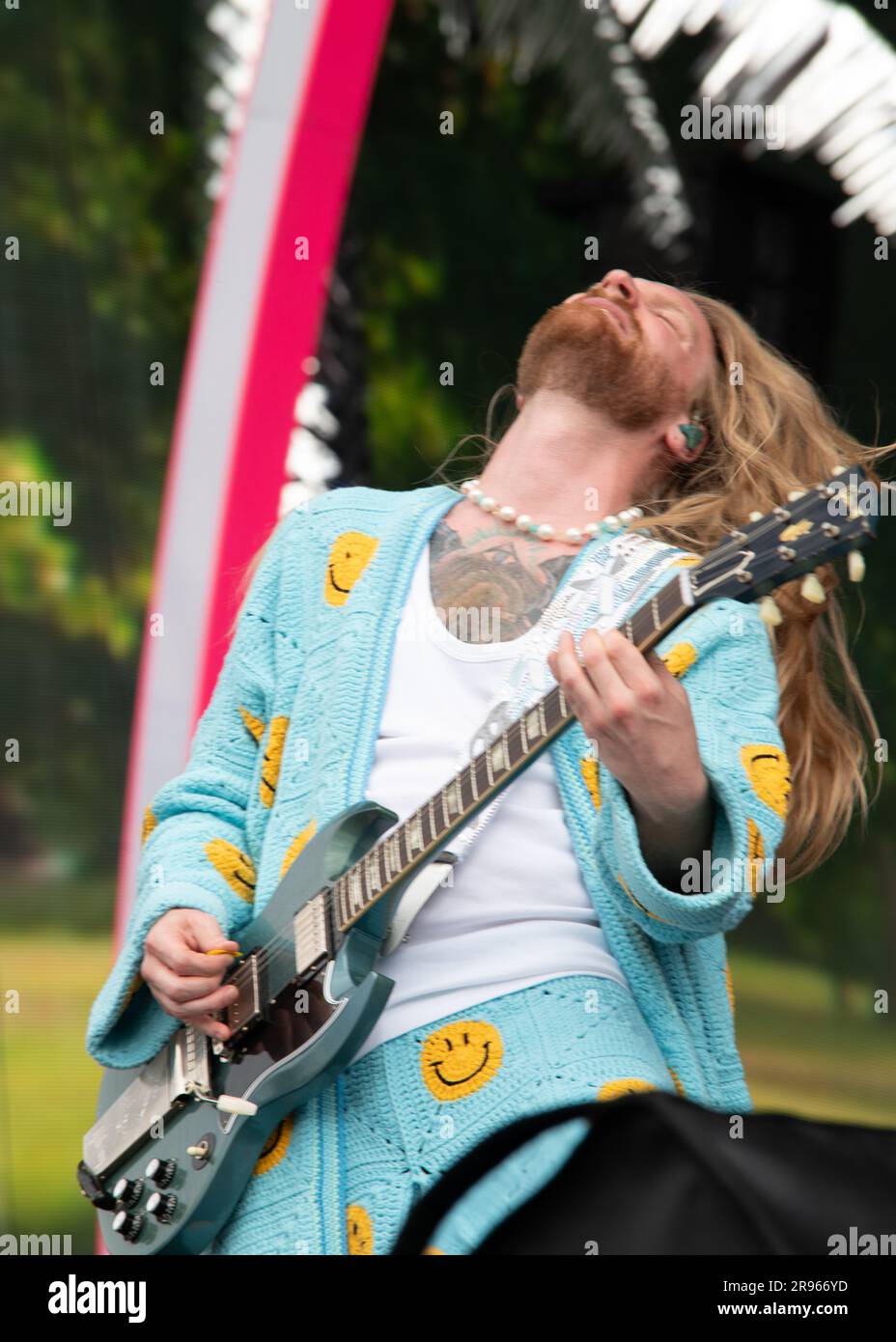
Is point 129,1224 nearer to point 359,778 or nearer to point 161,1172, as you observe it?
point 161,1172

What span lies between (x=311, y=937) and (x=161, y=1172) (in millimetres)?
342

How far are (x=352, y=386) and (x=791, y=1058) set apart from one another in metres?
1.93

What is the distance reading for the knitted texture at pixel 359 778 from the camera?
1.67m

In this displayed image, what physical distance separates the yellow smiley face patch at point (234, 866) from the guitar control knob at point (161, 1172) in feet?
1.04

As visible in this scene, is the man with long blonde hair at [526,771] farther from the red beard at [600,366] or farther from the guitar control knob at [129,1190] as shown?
the guitar control knob at [129,1190]

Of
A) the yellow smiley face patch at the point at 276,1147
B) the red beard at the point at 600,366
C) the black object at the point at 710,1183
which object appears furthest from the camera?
the red beard at the point at 600,366

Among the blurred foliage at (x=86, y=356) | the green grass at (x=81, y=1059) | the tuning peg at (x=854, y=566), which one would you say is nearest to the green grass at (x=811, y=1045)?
the green grass at (x=81, y=1059)

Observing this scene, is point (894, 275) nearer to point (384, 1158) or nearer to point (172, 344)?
point (172, 344)

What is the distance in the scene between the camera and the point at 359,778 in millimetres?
1806

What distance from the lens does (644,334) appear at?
2.14 metres

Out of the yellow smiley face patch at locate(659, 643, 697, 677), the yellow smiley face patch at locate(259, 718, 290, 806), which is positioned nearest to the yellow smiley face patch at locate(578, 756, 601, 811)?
the yellow smiley face patch at locate(659, 643, 697, 677)

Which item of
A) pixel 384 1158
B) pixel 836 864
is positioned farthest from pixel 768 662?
pixel 836 864

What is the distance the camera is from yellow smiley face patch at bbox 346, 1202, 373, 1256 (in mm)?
1629

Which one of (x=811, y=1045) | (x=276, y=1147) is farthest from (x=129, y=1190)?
(x=811, y=1045)
